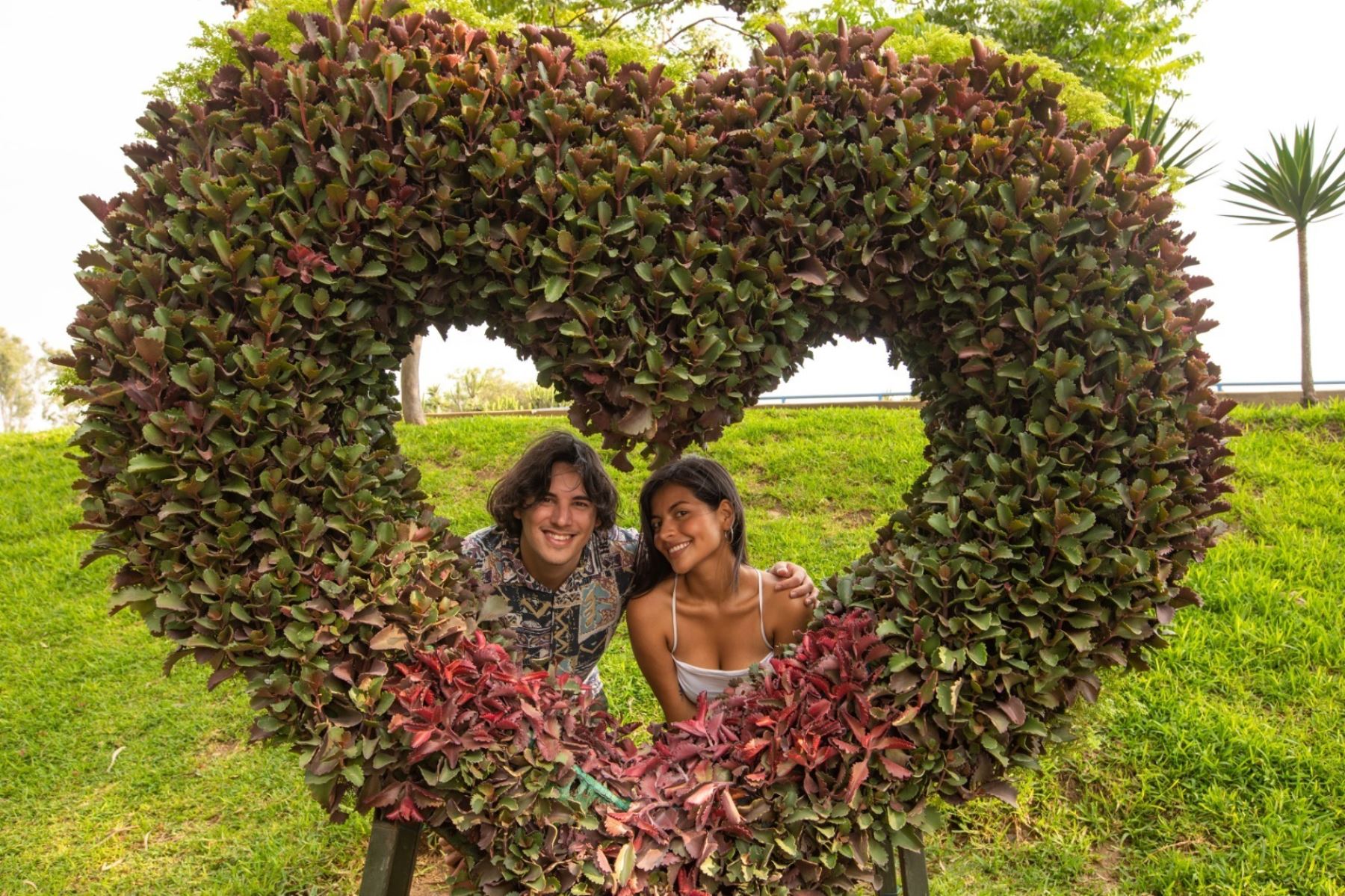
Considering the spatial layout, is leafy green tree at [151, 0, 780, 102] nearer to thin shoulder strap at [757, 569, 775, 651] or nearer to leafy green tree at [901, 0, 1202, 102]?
leafy green tree at [901, 0, 1202, 102]

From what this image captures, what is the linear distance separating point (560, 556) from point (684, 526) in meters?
0.44

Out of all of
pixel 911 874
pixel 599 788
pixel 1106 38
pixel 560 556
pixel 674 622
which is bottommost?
pixel 911 874

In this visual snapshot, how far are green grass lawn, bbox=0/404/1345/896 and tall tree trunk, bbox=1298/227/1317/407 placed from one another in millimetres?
2064

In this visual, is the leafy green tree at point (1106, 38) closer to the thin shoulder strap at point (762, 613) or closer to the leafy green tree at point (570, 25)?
the leafy green tree at point (570, 25)

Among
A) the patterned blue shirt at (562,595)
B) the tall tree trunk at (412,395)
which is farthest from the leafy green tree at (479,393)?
the patterned blue shirt at (562,595)

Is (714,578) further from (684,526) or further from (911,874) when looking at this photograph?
(911,874)

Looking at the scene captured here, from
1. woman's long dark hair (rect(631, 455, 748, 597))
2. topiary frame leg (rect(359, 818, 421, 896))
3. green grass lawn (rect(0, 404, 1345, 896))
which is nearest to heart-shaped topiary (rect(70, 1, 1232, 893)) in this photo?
topiary frame leg (rect(359, 818, 421, 896))

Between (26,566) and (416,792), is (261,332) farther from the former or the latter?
(26,566)

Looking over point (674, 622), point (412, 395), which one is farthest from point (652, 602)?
point (412, 395)

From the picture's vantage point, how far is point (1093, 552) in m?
2.63

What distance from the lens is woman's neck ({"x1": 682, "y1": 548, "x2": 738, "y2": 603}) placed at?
331 centimetres

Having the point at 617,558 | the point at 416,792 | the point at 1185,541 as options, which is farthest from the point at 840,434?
the point at 416,792

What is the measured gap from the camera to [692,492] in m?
3.14

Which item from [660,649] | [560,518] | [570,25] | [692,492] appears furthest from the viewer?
[570,25]
